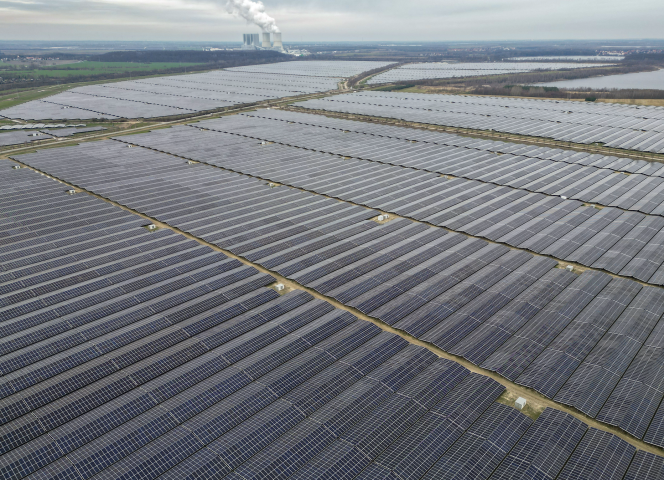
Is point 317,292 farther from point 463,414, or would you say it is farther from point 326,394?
point 463,414

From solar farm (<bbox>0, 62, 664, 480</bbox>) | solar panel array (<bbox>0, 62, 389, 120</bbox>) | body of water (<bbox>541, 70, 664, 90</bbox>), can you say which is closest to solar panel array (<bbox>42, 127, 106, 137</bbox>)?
solar panel array (<bbox>0, 62, 389, 120</bbox>)

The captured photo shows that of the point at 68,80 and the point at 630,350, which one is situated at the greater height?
the point at 68,80

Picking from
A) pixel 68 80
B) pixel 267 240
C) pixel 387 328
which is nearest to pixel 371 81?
pixel 68 80

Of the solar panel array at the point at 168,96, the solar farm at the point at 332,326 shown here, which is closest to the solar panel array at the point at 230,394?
the solar farm at the point at 332,326

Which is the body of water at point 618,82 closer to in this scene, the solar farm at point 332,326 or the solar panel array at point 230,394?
the solar farm at point 332,326

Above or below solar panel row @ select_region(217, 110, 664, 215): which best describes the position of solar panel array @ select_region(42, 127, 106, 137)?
above

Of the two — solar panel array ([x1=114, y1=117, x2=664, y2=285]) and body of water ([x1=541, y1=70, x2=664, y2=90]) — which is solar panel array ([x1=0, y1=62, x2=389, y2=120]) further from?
body of water ([x1=541, y1=70, x2=664, y2=90])
